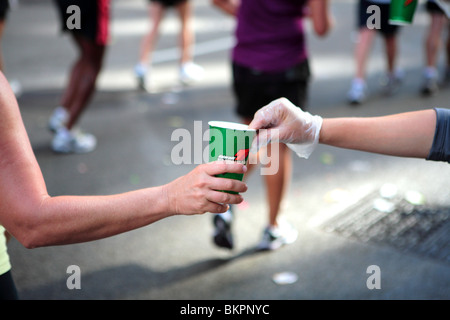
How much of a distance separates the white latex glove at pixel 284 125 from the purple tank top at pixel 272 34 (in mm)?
1307

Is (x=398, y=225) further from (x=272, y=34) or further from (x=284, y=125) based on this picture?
(x=284, y=125)

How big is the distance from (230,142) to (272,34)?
5.72 feet

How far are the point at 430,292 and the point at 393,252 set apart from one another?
402mm

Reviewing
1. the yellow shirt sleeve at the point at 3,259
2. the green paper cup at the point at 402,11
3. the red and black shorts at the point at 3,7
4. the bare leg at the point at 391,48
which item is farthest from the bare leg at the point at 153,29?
the yellow shirt sleeve at the point at 3,259

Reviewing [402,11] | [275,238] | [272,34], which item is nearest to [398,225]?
[275,238]

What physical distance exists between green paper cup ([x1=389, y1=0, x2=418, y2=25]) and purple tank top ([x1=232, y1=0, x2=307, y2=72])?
3.92 ft

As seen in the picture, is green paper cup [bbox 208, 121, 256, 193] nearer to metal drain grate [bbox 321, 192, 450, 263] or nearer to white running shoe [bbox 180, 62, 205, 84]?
metal drain grate [bbox 321, 192, 450, 263]

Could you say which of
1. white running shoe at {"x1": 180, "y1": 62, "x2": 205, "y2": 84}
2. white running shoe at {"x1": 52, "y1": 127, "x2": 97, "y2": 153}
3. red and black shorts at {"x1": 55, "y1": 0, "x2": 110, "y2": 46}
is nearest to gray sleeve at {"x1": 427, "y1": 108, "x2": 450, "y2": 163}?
red and black shorts at {"x1": 55, "y1": 0, "x2": 110, "y2": 46}

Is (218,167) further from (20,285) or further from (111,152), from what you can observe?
(111,152)

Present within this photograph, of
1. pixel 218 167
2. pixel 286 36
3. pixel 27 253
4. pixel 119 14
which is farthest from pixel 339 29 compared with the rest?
pixel 218 167

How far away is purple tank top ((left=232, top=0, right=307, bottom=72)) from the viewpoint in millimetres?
2965

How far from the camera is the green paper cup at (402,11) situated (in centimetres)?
180

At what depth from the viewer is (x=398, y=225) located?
3.36 metres

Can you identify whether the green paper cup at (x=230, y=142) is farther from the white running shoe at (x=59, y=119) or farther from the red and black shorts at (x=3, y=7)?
the red and black shorts at (x=3, y=7)
